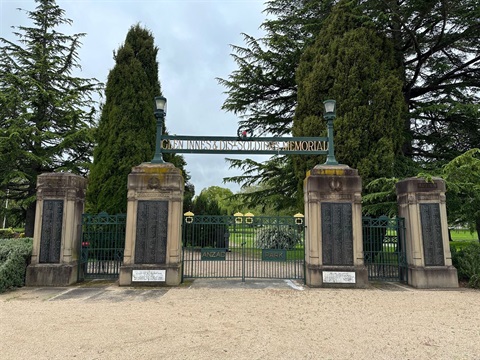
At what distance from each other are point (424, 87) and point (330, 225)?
10629 millimetres

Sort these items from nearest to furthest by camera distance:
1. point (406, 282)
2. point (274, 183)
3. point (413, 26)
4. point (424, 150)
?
point (406, 282) < point (413, 26) < point (424, 150) < point (274, 183)

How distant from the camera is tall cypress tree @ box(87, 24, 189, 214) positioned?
14.2 metres

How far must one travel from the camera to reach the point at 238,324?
17.4ft

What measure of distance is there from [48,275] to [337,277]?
26.3ft

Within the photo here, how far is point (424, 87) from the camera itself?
Answer: 15070mm

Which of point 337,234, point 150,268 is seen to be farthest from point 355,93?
point 150,268

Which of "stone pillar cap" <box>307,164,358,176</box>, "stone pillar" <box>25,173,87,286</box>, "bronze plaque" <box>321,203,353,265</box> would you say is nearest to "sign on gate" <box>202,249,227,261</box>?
"bronze plaque" <box>321,203,353,265</box>

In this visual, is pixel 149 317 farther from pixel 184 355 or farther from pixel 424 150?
pixel 424 150

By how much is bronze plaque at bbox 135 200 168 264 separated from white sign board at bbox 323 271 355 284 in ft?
15.0

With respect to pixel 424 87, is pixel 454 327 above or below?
below

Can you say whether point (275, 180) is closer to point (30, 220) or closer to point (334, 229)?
point (334, 229)

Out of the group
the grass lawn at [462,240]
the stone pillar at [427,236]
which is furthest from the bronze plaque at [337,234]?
the grass lawn at [462,240]

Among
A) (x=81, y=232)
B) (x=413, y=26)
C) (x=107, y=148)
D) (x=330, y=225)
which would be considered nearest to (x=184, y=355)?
(x=330, y=225)

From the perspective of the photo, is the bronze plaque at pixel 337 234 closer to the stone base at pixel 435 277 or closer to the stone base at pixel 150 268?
the stone base at pixel 435 277
